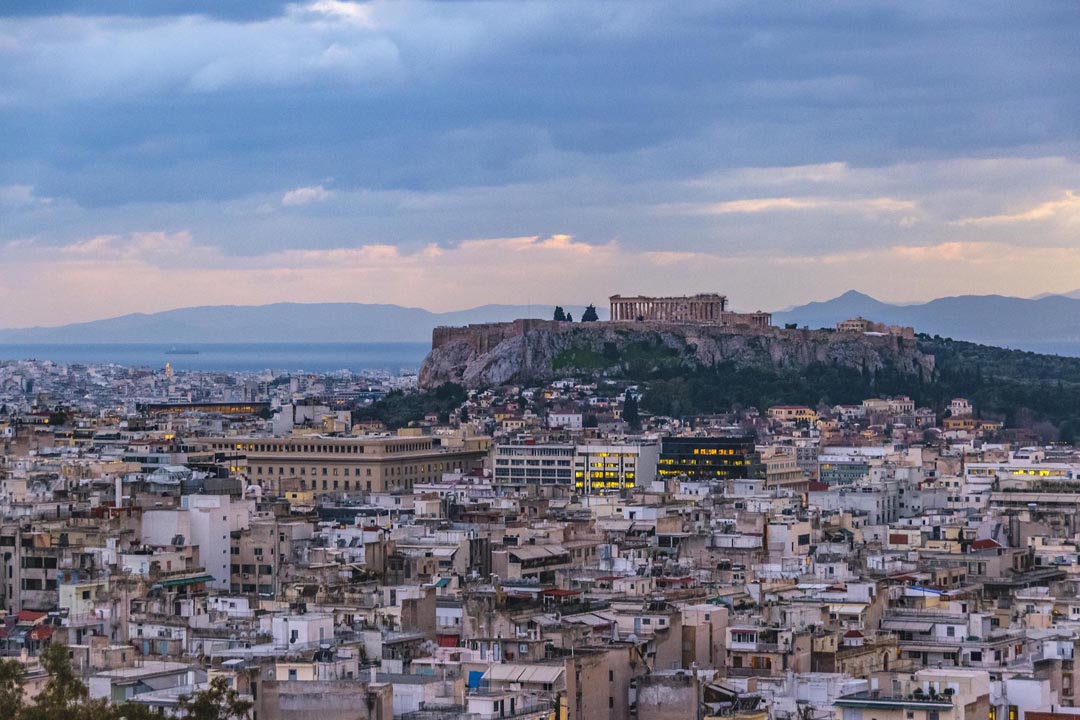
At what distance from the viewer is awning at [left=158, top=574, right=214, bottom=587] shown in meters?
51.1

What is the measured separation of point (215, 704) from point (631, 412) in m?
137

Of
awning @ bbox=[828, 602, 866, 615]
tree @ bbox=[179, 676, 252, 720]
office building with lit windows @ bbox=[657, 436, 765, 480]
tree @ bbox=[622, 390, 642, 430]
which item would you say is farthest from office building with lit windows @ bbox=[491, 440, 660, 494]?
tree @ bbox=[179, 676, 252, 720]

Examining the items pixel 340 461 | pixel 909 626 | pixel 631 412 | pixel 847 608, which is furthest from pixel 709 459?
pixel 909 626

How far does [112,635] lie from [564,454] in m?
Answer: 71.4

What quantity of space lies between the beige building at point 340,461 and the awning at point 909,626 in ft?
175

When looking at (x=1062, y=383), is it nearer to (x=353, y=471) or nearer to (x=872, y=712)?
(x=353, y=471)

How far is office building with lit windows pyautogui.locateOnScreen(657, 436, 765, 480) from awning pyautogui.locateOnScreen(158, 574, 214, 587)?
2201 inches

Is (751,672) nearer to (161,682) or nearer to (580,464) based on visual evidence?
(161,682)

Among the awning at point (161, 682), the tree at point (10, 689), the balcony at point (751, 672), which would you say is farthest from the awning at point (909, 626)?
the tree at point (10, 689)

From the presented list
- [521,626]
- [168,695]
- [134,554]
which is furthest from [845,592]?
[168,695]

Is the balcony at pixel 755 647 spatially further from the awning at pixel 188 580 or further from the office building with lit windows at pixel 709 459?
the office building with lit windows at pixel 709 459

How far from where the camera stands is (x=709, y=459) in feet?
368

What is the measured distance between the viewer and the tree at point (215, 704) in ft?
105

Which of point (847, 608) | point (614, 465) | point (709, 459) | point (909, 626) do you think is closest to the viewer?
point (909, 626)
